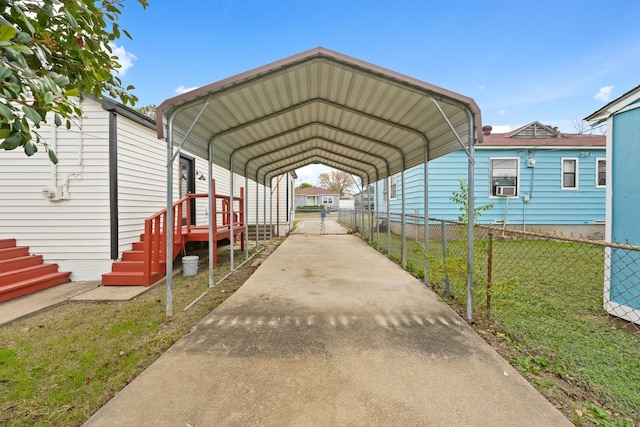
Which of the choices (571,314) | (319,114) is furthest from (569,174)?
(319,114)

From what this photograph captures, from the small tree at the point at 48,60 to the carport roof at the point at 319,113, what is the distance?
43.2 inches

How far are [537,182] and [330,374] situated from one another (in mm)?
11284

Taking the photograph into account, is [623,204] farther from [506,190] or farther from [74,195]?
[74,195]

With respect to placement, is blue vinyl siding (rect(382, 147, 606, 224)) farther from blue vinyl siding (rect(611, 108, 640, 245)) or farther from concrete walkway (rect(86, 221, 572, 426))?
concrete walkway (rect(86, 221, 572, 426))

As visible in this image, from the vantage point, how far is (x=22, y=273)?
14.8ft

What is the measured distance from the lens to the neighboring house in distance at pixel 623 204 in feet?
10.6

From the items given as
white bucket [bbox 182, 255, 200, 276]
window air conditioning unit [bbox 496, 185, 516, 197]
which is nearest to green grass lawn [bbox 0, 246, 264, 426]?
white bucket [bbox 182, 255, 200, 276]

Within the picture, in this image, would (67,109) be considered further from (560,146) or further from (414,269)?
(560,146)

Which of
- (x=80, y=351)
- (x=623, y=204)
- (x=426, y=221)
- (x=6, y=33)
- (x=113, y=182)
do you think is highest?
(x=6, y=33)

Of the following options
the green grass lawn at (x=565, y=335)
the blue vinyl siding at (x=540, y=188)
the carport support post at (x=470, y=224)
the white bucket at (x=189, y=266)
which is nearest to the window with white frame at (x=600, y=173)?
the blue vinyl siding at (x=540, y=188)

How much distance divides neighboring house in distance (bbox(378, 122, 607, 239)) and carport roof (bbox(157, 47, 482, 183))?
488cm

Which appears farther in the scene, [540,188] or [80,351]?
[540,188]

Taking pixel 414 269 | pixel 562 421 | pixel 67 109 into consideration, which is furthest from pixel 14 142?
pixel 414 269

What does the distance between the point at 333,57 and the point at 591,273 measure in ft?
21.0
